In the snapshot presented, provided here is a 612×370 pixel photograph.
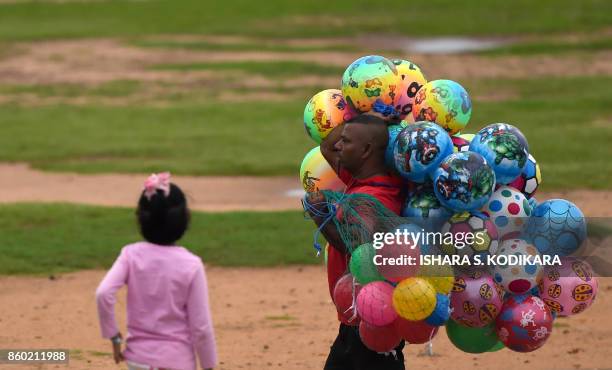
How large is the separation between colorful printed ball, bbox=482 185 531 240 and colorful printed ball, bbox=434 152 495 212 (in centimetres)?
9

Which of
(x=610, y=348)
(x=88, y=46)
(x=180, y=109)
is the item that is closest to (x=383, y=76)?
(x=610, y=348)

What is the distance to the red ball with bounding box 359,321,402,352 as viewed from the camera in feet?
20.1

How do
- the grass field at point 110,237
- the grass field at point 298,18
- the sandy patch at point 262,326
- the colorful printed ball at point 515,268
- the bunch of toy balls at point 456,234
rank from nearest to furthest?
the bunch of toy balls at point 456,234 → the colorful printed ball at point 515,268 → the sandy patch at point 262,326 → the grass field at point 110,237 → the grass field at point 298,18

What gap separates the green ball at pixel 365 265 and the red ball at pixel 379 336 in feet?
0.75

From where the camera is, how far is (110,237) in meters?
12.1

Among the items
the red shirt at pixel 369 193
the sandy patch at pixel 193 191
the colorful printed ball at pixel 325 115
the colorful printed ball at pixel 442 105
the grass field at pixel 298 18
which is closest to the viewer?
the red shirt at pixel 369 193

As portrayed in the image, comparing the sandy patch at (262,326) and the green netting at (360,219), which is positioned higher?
the green netting at (360,219)

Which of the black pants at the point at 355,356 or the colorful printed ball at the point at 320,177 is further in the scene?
the colorful printed ball at the point at 320,177

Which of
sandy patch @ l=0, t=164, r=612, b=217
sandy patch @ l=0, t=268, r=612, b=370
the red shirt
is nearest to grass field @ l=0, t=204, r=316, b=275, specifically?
sandy patch @ l=0, t=268, r=612, b=370

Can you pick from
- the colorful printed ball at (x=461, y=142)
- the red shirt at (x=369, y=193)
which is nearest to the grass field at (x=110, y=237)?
the red shirt at (x=369, y=193)

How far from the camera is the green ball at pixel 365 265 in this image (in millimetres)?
5980

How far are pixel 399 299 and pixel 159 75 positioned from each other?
64.9ft

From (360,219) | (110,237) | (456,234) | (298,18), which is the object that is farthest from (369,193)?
(298,18)

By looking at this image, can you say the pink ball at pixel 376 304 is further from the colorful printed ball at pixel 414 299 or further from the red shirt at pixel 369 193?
the red shirt at pixel 369 193
